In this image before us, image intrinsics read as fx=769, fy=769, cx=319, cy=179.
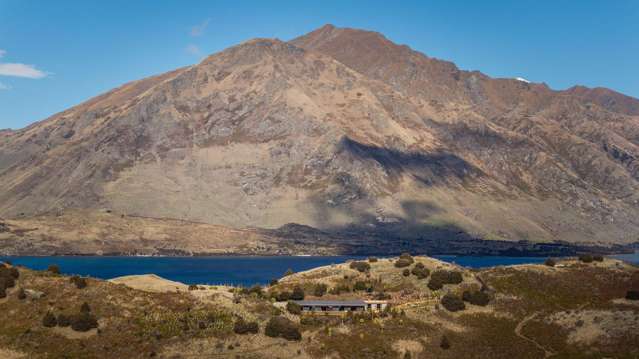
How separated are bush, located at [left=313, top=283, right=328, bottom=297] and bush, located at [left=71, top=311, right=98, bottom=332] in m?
45.4

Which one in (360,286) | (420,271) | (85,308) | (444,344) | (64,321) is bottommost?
(444,344)

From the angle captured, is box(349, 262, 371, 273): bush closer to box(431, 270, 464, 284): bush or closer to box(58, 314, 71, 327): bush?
box(431, 270, 464, 284): bush

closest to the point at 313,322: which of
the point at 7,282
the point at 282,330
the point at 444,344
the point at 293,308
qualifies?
the point at 293,308

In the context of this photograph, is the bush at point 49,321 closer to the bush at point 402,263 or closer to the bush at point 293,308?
the bush at point 293,308

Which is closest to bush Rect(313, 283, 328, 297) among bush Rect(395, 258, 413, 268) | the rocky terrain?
the rocky terrain

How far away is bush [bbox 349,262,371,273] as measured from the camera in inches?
5605

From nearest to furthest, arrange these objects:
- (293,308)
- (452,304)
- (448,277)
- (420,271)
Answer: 1. (452,304)
2. (293,308)
3. (448,277)
4. (420,271)

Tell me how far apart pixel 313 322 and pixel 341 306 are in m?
15.4

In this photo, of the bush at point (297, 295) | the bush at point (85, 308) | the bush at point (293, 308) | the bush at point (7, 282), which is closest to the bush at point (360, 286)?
the bush at point (297, 295)

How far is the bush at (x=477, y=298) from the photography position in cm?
10781

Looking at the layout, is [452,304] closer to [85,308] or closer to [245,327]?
[245,327]

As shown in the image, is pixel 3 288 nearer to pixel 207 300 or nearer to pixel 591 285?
pixel 207 300

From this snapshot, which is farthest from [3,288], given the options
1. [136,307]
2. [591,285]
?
[591,285]

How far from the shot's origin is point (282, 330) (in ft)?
300
